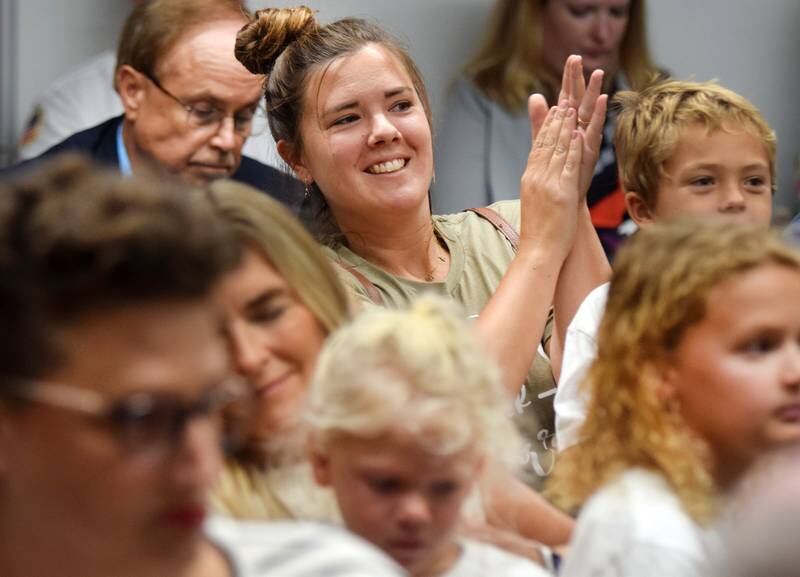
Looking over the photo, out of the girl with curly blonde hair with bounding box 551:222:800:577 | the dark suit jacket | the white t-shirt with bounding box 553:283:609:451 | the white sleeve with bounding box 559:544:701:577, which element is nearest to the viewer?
the white sleeve with bounding box 559:544:701:577

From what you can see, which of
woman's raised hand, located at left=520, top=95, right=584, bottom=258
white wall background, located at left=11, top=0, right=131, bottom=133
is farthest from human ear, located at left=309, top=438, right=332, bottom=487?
white wall background, located at left=11, top=0, right=131, bottom=133

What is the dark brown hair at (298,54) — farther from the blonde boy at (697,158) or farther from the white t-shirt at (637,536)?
the white t-shirt at (637,536)

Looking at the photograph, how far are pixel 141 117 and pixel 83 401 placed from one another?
7.84 feet

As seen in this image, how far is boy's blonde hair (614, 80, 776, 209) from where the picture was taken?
9.75 feet

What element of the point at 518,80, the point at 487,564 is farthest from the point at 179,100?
the point at 487,564

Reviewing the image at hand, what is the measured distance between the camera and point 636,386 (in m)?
1.97

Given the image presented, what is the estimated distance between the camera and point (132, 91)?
369 centimetres

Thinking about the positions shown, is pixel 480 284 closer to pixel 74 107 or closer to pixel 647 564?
pixel 647 564

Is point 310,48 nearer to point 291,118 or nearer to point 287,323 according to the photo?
point 291,118

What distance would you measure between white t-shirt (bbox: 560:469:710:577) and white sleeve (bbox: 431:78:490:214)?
84.4 inches

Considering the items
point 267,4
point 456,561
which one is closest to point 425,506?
point 456,561

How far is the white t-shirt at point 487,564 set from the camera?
182 centimetres

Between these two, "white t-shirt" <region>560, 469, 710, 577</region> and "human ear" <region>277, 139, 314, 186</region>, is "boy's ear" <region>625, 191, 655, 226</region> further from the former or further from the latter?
"white t-shirt" <region>560, 469, 710, 577</region>

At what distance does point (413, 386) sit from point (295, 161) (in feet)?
4.46
